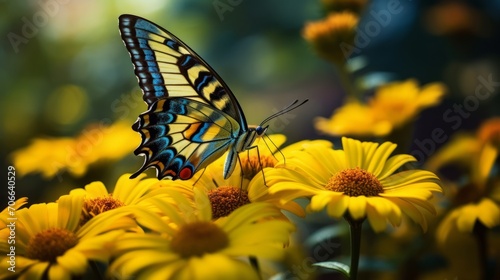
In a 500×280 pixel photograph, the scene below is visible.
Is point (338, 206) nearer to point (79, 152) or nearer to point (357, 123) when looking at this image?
point (357, 123)

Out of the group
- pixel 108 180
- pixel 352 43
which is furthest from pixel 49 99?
pixel 352 43

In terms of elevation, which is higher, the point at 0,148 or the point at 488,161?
the point at 0,148

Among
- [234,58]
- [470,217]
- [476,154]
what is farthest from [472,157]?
[234,58]

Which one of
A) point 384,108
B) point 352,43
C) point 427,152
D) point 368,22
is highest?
point 368,22

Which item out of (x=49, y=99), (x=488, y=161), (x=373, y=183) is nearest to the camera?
(x=373, y=183)

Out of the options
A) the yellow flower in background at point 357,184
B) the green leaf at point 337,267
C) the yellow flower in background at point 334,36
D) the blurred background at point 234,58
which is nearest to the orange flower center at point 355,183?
the yellow flower in background at point 357,184

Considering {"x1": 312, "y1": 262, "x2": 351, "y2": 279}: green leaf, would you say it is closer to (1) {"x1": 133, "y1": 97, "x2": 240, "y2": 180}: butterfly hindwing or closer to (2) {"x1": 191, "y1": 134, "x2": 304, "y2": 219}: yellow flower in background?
(2) {"x1": 191, "y1": 134, "x2": 304, "y2": 219}: yellow flower in background

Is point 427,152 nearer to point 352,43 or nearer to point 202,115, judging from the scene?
point 352,43
